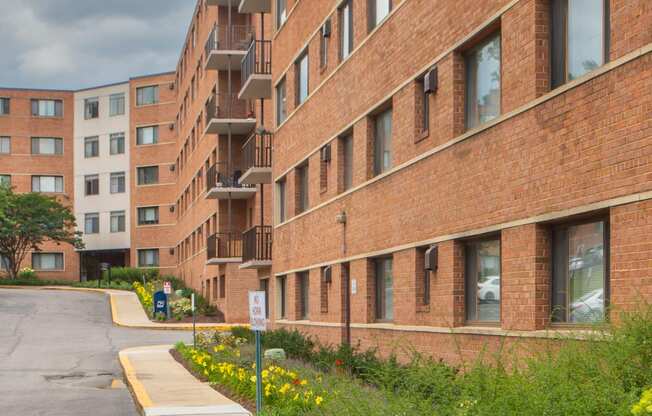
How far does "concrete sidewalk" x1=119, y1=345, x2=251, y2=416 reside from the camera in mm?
15141

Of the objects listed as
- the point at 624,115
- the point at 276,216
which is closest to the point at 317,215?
the point at 276,216

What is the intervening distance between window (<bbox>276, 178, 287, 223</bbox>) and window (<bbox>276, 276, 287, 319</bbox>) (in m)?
1.87

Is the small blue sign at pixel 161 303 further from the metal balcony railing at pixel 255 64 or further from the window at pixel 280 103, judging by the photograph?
the window at pixel 280 103

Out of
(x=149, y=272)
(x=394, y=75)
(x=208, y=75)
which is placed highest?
(x=208, y=75)

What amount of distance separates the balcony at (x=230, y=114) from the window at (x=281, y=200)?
1198cm

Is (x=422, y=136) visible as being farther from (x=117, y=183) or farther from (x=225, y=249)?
(x=117, y=183)

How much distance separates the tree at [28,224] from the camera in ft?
238

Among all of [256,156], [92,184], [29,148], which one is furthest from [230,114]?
[29,148]

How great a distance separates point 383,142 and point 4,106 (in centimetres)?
6603

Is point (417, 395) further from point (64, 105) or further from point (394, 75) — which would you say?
point (64, 105)

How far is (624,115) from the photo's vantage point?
36.9 ft

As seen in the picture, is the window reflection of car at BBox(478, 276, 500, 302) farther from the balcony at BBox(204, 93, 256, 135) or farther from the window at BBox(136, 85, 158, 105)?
the window at BBox(136, 85, 158, 105)

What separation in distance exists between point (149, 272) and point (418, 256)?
56816mm

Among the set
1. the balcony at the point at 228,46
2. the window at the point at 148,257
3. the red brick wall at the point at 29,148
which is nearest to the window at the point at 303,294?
the balcony at the point at 228,46
